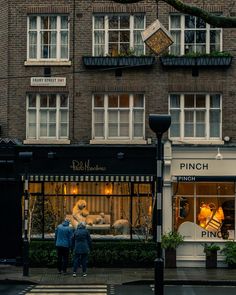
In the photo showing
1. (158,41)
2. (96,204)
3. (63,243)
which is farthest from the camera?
(96,204)

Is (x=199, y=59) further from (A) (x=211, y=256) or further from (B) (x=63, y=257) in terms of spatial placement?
(B) (x=63, y=257)

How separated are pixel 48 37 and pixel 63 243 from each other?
A: 7445mm

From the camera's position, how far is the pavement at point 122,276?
21.8m

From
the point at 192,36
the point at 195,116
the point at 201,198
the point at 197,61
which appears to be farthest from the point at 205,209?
the point at 192,36

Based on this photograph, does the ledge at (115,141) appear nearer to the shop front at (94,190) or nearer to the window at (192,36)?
the shop front at (94,190)

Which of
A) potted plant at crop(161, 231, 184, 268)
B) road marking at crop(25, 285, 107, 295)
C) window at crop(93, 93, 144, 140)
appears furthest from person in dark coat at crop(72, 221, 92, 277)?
window at crop(93, 93, 144, 140)

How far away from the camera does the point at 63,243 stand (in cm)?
2331

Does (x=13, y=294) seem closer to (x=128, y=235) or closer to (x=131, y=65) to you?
(x=128, y=235)

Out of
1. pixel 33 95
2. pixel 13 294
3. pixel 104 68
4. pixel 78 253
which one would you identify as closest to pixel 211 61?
pixel 104 68

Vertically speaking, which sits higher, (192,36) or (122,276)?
(192,36)

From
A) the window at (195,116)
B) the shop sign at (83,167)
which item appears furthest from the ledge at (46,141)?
the window at (195,116)

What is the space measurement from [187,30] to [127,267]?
8.25 meters

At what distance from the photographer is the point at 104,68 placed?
26.2 m

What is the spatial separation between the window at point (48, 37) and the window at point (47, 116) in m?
1.39
